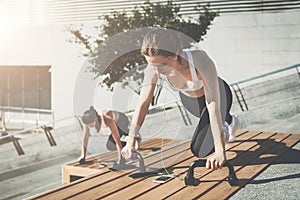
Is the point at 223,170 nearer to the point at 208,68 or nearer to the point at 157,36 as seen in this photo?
the point at 208,68

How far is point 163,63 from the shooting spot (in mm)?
1868

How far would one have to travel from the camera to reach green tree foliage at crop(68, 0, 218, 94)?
4.65 m

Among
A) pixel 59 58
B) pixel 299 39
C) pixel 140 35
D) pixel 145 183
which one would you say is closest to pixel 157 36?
pixel 145 183

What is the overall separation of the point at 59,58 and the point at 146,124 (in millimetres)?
2699

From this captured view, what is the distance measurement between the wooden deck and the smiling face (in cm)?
52

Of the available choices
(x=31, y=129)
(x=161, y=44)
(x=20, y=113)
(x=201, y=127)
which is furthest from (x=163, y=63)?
(x=20, y=113)

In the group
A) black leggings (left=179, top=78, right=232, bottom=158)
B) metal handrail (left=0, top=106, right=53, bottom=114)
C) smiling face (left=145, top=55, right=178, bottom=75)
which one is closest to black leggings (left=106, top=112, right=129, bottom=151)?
black leggings (left=179, top=78, right=232, bottom=158)

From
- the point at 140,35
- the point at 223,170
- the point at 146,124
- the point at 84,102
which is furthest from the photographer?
the point at 140,35

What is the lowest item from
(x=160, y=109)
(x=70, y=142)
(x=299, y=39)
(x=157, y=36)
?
(x=70, y=142)

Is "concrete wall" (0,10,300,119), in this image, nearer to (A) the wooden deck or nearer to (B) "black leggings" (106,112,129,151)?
(B) "black leggings" (106,112,129,151)

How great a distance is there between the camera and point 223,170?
2.24m

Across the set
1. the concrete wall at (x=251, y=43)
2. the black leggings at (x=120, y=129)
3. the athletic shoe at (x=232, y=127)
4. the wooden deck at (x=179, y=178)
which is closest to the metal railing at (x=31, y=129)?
the concrete wall at (x=251, y=43)

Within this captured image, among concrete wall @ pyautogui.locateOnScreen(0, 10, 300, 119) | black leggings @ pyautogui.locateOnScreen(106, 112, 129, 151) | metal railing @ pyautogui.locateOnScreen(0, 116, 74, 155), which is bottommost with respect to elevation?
metal railing @ pyautogui.locateOnScreen(0, 116, 74, 155)

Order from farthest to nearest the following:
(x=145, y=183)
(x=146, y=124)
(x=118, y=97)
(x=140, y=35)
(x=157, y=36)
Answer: (x=140, y=35) < (x=146, y=124) < (x=118, y=97) < (x=145, y=183) < (x=157, y=36)
